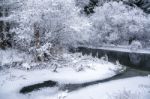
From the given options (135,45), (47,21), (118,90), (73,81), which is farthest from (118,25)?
(118,90)

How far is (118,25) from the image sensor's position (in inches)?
1341

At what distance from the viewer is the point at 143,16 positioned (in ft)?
116

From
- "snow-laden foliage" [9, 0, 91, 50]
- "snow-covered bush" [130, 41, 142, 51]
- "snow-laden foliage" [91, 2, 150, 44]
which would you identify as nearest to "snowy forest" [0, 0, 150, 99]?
"snow-laden foliage" [9, 0, 91, 50]

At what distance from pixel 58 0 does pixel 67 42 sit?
141 inches

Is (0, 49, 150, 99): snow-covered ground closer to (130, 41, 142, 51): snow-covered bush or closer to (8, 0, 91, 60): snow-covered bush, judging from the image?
(8, 0, 91, 60): snow-covered bush

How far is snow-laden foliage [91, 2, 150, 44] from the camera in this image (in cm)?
3350

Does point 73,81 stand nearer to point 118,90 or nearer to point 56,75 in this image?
point 56,75

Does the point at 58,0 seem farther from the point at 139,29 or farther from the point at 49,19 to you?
the point at 139,29

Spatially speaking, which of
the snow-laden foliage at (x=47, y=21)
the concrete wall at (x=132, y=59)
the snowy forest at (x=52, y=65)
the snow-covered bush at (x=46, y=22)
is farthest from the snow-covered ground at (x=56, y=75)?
the concrete wall at (x=132, y=59)

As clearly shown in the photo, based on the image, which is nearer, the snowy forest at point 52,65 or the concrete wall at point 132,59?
Result: the snowy forest at point 52,65

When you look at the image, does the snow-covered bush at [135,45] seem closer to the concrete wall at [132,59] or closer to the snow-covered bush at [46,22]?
the concrete wall at [132,59]

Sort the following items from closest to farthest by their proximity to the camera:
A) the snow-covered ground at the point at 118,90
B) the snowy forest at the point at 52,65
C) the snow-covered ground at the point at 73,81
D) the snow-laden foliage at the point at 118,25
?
the snow-covered ground at the point at 118,90
the snow-covered ground at the point at 73,81
the snowy forest at the point at 52,65
the snow-laden foliage at the point at 118,25

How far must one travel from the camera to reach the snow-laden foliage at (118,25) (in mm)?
33500

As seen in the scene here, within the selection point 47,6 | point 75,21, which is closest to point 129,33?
point 75,21
